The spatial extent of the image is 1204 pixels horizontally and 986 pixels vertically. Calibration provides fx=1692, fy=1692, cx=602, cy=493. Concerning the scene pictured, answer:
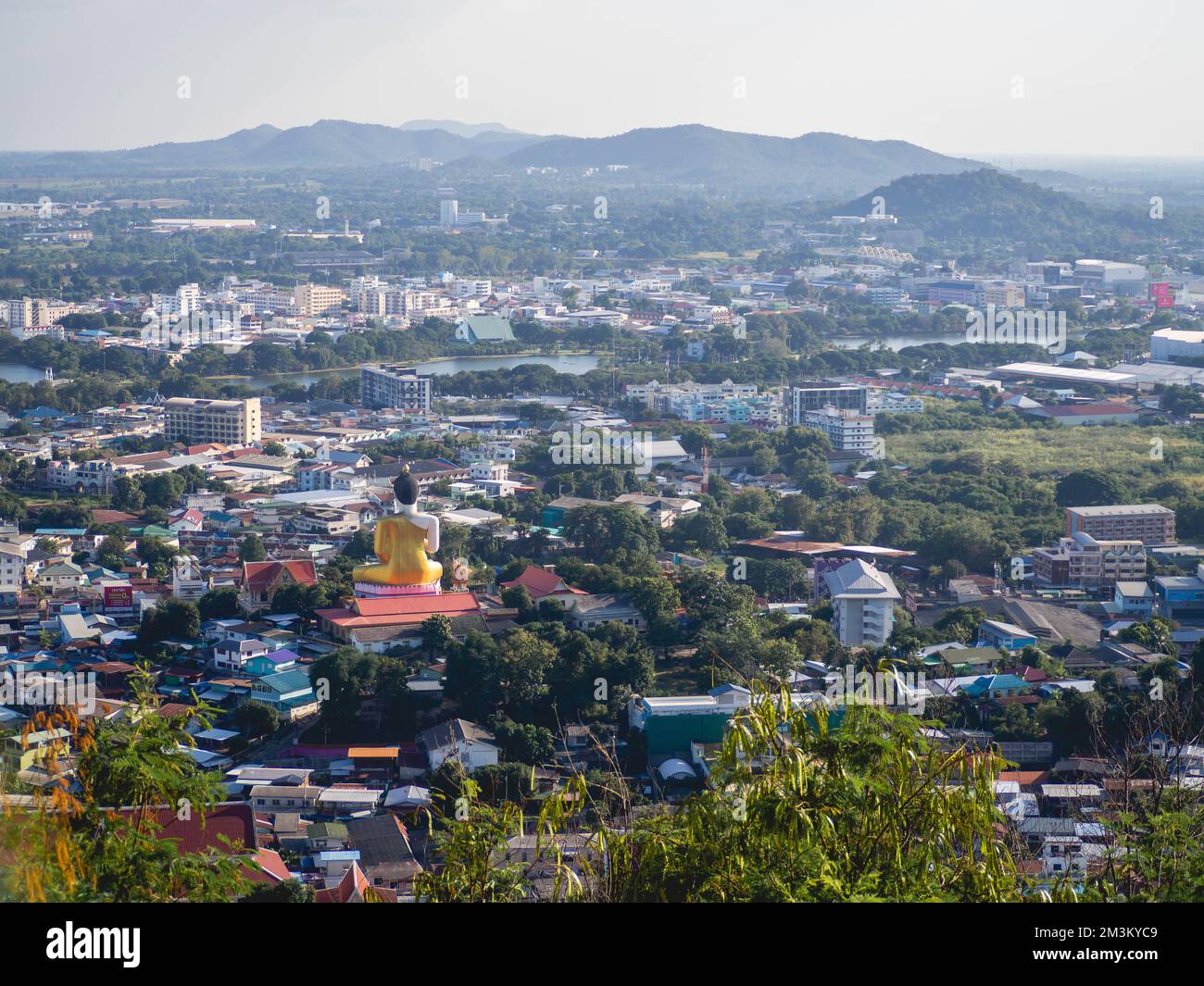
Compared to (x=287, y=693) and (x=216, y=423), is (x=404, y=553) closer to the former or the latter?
(x=287, y=693)

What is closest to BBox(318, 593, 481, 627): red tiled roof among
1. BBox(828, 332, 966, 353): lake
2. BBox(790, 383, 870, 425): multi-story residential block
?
BBox(790, 383, 870, 425): multi-story residential block

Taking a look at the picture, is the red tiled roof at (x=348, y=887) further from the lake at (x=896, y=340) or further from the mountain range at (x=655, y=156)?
the mountain range at (x=655, y=156)

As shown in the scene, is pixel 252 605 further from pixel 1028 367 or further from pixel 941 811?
pixel 1028 367

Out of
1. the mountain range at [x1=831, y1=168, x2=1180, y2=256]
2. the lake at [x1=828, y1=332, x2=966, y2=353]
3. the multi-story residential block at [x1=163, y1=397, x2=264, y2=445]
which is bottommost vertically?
the multi-story residential block at [x1=163, y1=397, x2=264, y2=445]

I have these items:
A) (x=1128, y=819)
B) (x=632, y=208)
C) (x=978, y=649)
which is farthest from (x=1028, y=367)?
(x=632, y=208)

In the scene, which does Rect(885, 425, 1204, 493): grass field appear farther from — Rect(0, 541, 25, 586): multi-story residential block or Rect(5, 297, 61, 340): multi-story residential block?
Rect(5, 297, 61, 340): multi-story residential block

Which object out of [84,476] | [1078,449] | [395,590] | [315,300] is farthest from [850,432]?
[315,300]

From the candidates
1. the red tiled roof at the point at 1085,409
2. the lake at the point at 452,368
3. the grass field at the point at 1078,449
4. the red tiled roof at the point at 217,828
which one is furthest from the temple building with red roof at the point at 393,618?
the lake at the point at 452,368
